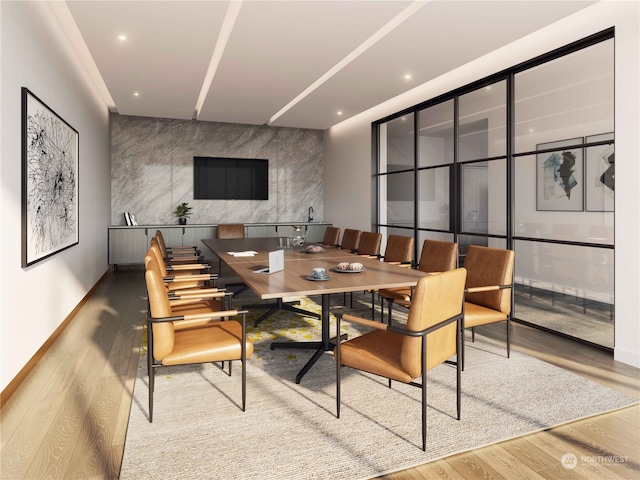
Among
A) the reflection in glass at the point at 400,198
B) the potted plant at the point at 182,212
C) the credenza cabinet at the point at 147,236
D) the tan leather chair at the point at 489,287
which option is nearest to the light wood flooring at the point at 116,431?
the tan leather chair at the point at 489,287

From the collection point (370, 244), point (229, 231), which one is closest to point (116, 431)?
point (370, 244)

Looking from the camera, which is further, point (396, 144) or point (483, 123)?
point (396, 144)

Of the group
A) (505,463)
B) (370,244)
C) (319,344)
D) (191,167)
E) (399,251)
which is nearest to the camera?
(505,463)

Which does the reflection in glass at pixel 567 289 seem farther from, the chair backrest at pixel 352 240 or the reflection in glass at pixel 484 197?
the chair backrest at pixel 352 240

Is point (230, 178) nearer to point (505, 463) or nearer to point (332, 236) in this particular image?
point (332, 236)

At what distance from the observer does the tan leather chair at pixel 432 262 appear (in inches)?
159

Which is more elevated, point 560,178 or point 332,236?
point 560,178

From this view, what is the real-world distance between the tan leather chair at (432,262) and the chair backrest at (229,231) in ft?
13.0

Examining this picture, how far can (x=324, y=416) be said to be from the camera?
261 cm

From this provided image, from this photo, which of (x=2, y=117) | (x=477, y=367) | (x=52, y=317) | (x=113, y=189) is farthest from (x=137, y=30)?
(x=113, y=189)

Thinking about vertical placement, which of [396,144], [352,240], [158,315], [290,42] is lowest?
[158,315]

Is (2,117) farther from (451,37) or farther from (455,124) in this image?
(455,124)

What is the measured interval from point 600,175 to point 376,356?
277 cm

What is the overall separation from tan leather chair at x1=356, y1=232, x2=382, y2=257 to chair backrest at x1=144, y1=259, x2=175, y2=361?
10.8 feet
